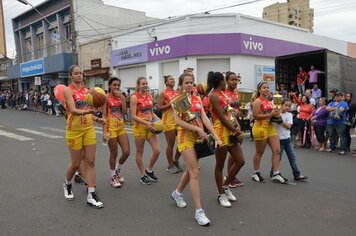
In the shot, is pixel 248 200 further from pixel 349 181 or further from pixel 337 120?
pixel 337 120

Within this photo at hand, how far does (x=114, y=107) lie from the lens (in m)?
5.27

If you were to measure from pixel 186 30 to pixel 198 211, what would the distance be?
616 inches

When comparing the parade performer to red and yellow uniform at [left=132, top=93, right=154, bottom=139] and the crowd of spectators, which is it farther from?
the crowd of spectators

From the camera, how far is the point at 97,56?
80.9ft

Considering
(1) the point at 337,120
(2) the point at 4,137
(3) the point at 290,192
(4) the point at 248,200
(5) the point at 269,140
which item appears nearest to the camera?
(4) the point at 248,200

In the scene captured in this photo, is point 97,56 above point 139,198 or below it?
above

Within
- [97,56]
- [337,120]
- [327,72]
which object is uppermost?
[97,56]

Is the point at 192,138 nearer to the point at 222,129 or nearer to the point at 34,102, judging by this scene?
the point at 222,129

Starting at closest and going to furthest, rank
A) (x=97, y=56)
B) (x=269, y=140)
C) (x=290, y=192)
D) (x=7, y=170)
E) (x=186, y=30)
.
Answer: (x=290, y=192) < (x=269, y=140) < (x=7, y=170) < (x=186, y=30) < (x=97, y=56)

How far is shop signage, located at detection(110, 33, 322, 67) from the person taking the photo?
56.5 ft

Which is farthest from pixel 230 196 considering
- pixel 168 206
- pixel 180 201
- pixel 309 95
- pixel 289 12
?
pixel 289 12

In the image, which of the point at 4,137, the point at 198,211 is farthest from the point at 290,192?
the point at 4,137

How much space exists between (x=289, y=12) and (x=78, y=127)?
91016 millimetres

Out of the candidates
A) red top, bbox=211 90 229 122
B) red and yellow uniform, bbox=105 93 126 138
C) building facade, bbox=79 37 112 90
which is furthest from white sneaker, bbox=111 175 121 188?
building facade, bbox=79 37 112 90
